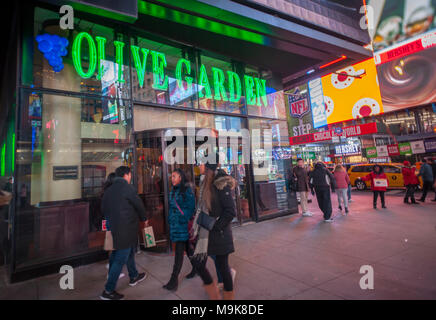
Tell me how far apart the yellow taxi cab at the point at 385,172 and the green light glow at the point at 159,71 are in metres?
12.5

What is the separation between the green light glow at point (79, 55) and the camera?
5.45m

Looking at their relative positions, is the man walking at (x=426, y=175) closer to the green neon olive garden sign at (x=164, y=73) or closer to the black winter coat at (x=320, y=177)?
the black winter coat at (x=320, y=177)

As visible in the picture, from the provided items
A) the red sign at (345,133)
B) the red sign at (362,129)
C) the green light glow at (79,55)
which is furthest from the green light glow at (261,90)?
the red sign at (362,129)

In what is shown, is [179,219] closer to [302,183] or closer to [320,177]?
[320,177]

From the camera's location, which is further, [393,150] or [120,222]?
[393,150]

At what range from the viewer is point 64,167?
17.5ft

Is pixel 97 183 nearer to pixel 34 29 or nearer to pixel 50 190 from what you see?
pixel 50 190

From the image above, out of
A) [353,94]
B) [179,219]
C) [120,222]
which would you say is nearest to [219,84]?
[179,219]

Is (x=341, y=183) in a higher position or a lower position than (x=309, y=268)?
higher

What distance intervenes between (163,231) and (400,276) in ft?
16.5

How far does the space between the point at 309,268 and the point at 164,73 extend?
251 inches

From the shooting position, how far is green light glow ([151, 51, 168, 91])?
681cm

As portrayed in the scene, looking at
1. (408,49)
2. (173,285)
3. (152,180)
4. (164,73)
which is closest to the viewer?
(173,285)

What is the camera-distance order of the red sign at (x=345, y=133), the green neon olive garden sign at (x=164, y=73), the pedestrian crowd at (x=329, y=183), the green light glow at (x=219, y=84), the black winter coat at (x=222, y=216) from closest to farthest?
the black winter coat at (x=222, y=216) < the green neon olive garden sign at (x=164, y=73) < the pedestrian crowd at (x=329, y=183) < the green light glow at (x=219, y=84) < the red sign at (x=345, y=133)
